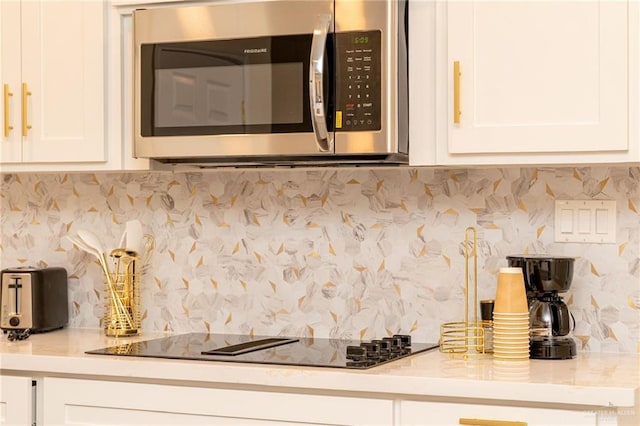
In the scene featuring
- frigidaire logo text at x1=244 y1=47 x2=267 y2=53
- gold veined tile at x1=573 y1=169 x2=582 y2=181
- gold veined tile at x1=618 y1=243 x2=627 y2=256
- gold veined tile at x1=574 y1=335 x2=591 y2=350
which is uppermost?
frigidaire logo text at x1=244 y1=47 x2=267 y2=53

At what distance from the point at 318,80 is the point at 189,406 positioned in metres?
0.81

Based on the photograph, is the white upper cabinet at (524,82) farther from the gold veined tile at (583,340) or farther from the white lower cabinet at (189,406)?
the white lower cabinet at (189,406)

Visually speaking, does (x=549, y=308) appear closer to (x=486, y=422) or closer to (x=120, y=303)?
(x=486, y=422)

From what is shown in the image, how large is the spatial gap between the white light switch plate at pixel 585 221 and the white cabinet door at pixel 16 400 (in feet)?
4.55

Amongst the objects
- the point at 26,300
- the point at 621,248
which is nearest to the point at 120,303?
the point at 26,300

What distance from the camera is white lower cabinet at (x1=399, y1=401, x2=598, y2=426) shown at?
1997 mm

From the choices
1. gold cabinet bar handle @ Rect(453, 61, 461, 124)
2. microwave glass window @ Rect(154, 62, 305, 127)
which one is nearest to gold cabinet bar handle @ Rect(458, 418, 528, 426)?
gold cabinet bar handle @ Rect(453, 61, 461, 124)

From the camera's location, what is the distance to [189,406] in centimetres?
229

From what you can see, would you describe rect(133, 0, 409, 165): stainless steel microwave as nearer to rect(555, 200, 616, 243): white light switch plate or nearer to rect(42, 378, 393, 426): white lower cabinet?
rect(555, 200, 616, 243): white light switch plate

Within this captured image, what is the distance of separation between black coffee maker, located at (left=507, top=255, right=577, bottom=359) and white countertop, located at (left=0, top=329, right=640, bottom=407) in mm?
38

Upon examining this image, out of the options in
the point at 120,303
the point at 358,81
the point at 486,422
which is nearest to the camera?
the point at 486,422

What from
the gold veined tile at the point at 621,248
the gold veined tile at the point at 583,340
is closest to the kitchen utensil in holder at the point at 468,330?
the gold veined tile at the point at 583,340

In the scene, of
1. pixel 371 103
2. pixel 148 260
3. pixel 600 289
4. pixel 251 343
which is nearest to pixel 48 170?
pixel 148 260

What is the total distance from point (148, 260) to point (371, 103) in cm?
99
